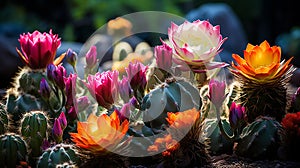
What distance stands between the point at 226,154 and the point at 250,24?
8.96 meters

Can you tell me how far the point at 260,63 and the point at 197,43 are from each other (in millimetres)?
266

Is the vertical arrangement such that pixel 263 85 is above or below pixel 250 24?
below

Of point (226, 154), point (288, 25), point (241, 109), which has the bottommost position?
point (226, 154)

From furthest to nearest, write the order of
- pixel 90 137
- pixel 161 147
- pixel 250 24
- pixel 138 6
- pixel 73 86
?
pixel 250 24, pixel 138 6, pixel 73 86, pixel 161 147, pixel 90 137

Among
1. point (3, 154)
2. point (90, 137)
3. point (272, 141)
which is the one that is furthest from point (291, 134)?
point (3, 154)

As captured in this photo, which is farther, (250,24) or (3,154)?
(250,24)

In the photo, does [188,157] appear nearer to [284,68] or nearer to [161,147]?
[161,147]

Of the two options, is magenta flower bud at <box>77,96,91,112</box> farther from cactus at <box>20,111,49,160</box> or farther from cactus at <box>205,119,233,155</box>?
cactus at <box>205,119,233,155</box>

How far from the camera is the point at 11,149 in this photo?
210 cm

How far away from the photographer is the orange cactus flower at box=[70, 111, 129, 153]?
180 cm

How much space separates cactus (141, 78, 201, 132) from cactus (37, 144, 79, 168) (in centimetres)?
31

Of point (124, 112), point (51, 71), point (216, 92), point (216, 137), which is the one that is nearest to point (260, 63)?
point (216, 92)

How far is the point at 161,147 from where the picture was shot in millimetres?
1998

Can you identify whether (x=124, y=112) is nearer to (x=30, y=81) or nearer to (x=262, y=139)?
(x=262, y=139)
